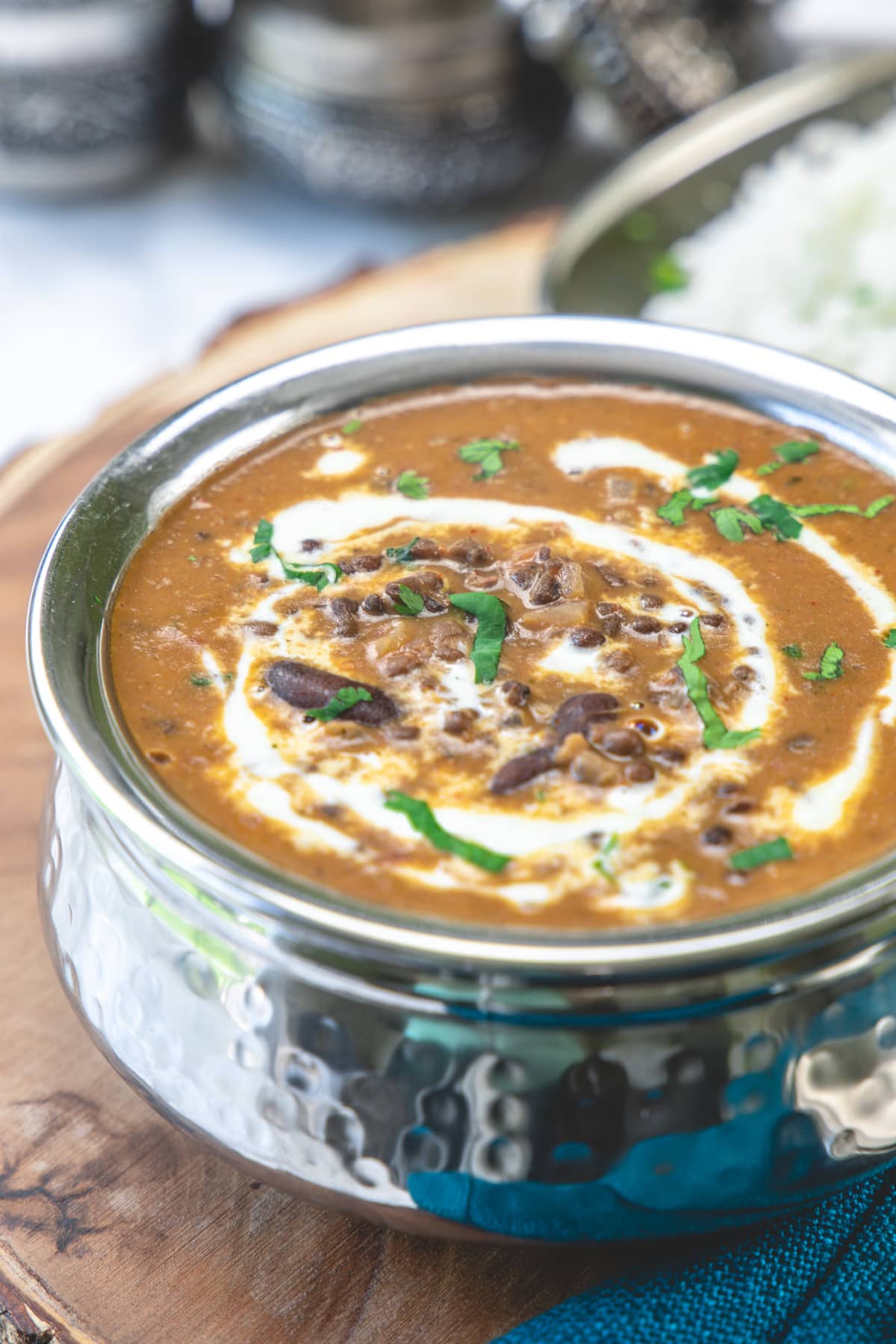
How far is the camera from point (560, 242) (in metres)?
3.63

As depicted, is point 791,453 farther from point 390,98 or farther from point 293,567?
point 390,98

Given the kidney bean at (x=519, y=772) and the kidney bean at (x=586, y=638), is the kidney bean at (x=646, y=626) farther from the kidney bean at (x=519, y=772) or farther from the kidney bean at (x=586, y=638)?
the kidney bean at (x=519, y=772)

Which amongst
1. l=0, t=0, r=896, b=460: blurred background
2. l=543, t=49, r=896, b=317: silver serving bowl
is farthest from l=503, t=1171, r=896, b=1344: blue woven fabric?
l=0, t=0, r=896, b=460: blurred background

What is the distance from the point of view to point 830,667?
1.95 m

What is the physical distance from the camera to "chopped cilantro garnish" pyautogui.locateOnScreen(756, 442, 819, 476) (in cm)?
237

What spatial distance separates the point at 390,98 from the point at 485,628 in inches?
120

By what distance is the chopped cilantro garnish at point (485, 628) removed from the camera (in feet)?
6.31

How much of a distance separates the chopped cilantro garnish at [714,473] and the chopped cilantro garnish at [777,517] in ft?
0.26

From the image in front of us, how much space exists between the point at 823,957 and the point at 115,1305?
0.92 meters

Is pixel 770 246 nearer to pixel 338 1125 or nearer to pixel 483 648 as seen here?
pixel 483 648

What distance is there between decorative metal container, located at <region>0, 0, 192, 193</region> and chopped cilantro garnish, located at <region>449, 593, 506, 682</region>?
3.25 metres

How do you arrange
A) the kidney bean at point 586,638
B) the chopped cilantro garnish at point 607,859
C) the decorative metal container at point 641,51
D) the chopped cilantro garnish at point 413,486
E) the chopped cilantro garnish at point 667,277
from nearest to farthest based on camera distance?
the chopped cilantro garnish at point 607,859 < the kidney bean at point 586,638 < the chopped cilantro garnish at point 413,486 < the chopped cilantro garnish at point 667,277 < the decorative metal container at point 641,51

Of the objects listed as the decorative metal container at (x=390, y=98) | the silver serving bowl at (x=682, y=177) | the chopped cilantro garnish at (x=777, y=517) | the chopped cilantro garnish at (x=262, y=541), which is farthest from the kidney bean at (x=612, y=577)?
the decorative metal container at (x=390, y=98)

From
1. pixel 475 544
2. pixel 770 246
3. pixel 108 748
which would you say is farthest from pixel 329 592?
pixel 770 246
